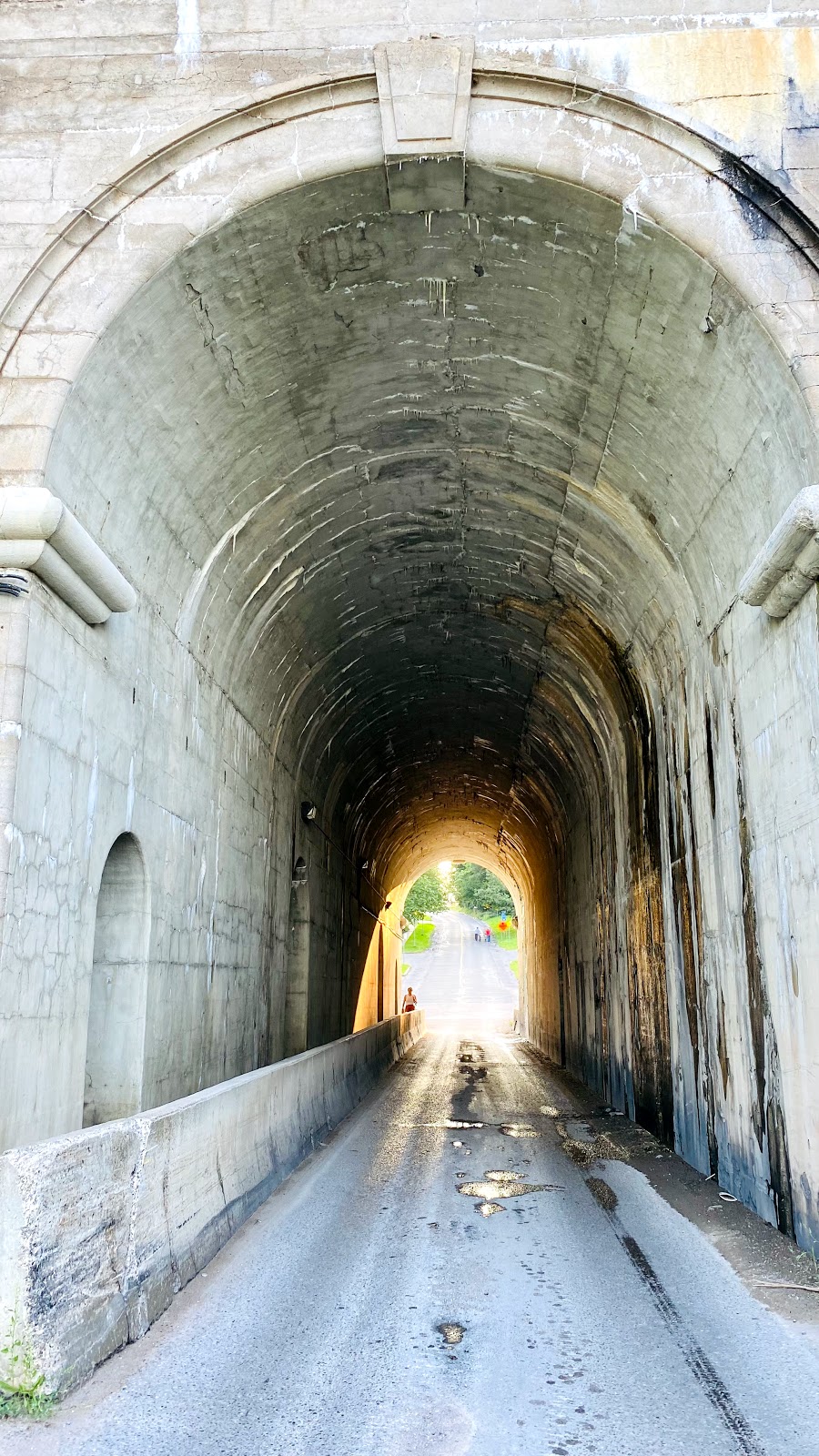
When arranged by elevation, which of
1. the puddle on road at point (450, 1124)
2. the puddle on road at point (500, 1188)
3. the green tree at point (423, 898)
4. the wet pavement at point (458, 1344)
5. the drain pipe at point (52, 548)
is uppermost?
the green tree at point (423, 898)

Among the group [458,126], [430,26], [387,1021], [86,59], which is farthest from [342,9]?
[387,1021]

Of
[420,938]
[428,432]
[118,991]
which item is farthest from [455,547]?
[420,938]

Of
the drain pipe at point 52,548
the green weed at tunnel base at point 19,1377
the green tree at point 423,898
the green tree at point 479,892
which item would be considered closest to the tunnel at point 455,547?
the drain pipe at point 52,548

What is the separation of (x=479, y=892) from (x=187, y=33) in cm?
10011

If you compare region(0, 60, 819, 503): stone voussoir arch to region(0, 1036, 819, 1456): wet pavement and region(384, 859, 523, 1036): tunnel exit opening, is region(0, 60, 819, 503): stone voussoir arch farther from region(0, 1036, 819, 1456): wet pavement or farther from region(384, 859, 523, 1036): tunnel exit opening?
region(384, 859, 523, 1036): tunnel exit opening

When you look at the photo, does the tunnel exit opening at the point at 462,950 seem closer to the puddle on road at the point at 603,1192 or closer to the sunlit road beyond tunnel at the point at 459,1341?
the puddle on road at the point at 603,1192

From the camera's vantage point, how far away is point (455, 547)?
1168 cm

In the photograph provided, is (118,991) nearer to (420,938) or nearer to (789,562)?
(789,562)

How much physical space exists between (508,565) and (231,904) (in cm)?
473

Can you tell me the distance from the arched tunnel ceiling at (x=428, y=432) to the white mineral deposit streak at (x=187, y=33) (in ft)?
4.01

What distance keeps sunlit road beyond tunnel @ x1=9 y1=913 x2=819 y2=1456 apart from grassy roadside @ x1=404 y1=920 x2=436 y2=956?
7902cm

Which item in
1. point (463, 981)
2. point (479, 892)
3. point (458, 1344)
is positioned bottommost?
point (458, 1344)

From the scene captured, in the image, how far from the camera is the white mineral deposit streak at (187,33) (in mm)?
6820

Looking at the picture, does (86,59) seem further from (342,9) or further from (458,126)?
(458,126)
